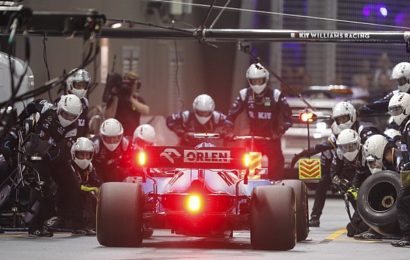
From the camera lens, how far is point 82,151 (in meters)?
17.8

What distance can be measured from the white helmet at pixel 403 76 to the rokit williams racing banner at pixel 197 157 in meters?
4.09

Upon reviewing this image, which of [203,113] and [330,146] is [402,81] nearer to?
[330,146]

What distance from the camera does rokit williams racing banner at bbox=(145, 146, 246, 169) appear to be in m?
15.8

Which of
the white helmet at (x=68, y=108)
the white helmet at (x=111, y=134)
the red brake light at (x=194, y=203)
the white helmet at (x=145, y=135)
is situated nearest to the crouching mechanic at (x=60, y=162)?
the white helmet at (x=68, y=108)

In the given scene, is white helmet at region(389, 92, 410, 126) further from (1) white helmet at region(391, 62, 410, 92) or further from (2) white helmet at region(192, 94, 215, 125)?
(2) white helmet at region(192, 94, 215, 125)

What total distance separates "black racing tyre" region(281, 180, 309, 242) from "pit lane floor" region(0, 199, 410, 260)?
0.47 ft

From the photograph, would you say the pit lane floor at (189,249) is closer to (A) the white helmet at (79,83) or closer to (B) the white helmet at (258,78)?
(A) the white helmet at (79,83)

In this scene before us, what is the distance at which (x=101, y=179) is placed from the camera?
733 inches

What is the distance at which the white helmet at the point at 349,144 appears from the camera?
1795cm

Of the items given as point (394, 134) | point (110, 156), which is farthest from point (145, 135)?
point (394, 134)

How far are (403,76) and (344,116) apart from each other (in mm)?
1037

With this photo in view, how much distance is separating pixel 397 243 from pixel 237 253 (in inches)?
84.5

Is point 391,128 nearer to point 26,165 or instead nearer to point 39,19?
point 26,165

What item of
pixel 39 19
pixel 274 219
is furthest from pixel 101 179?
pixel 39 19
